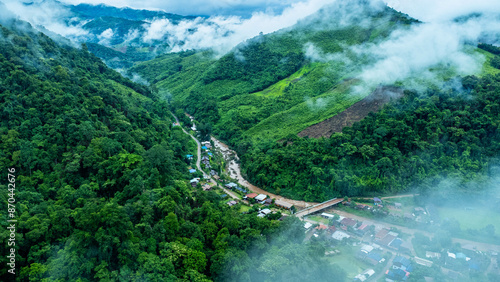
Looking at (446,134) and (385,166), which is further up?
(446,134)

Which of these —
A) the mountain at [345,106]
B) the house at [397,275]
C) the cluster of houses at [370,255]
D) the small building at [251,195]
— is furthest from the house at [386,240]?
the small building at [251,195]

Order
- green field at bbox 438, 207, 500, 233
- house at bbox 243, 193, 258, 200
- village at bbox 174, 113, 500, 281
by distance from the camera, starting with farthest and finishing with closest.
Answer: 1. house at bbox 243, 193, 258, 200
2. green field at bbox 438, 207, 500, 233
3. village at bbox 174, 113, 500, 281

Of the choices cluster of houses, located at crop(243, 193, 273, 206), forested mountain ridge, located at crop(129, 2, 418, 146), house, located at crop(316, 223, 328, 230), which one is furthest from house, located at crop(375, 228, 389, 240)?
forested mountain ridge, located at crop(129, 2, 418, 146)

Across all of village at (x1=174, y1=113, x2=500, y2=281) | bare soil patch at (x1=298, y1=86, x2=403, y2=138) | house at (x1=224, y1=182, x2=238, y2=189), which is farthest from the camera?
bare soil patch at (x1=298, y1=86, x2=403, y2=138)

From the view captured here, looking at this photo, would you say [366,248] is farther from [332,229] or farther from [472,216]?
[472,216]

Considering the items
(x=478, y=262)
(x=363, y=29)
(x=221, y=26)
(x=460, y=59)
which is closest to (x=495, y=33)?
(x=460, y=59)

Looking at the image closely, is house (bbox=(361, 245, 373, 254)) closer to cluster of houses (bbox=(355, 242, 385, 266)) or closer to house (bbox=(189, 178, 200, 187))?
cluster of houses (bbox=(355, 242, 385, 266))

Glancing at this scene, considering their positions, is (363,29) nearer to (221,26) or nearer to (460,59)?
(460,59)
